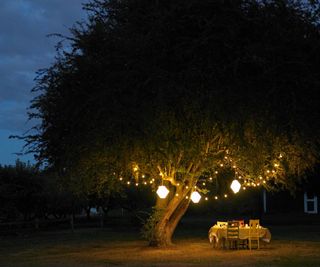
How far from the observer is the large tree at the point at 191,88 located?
2220cm

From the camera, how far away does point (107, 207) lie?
5462cm

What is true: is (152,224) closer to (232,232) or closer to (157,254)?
(157,254)

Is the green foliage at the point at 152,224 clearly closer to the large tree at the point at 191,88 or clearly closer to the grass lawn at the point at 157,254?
the grass lawn at the point at 157,254

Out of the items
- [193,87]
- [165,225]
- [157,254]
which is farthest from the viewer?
[165,225]

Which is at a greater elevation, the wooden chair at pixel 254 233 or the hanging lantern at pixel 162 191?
the hanging lantern at pixel 162 191

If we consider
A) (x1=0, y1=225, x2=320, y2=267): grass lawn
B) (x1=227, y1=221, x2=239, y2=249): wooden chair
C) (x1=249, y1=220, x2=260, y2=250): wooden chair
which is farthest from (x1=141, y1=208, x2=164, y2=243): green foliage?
(x1=249, y1=220, x2=260, y2=250): wooden chair

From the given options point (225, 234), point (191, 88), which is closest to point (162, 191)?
point (225, 234)

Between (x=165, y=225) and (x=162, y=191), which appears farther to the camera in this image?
(x=165, y=225)

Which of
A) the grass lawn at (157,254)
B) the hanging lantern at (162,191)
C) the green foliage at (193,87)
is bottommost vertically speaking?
the grass lawn at (157,254)

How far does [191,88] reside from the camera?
2230cm

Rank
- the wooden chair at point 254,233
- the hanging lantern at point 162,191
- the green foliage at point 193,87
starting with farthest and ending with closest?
1. the hanging lantern at point 162,191
2. the wooden chair at point 254,233
3. the green foliage at point 193,87

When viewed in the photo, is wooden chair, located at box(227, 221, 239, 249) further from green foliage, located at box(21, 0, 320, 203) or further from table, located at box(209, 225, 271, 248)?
green foliage, located at box(21, 0, 320, 203)

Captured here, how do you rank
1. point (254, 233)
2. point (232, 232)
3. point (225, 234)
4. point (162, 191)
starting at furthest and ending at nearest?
1. point (162, 191)
2. point (225, 234)
3. point (254, 233)
4. point (232, 232)

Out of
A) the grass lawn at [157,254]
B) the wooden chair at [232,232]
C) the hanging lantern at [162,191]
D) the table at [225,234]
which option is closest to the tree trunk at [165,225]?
the grass lawn at [157,254]
